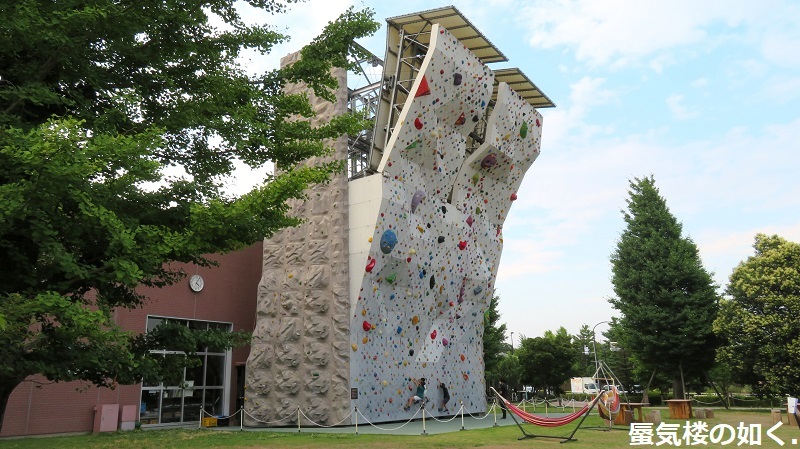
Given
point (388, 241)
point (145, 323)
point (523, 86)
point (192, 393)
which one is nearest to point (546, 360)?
point (523, 86)

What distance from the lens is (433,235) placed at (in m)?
21.5

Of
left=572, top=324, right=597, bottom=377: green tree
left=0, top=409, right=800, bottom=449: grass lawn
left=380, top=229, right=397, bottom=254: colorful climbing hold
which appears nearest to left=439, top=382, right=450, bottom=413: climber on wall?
left=0, top=409, right=800, bottom=449: grass lawn

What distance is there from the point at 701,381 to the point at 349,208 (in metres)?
26.4

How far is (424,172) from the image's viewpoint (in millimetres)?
21062

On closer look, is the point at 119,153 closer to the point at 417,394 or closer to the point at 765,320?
the point at 417,394

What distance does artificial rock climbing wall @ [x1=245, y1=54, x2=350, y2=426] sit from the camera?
1823cm

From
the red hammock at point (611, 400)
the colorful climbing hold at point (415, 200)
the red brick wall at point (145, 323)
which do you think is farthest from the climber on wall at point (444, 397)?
the red brick wall at point (145, 323)

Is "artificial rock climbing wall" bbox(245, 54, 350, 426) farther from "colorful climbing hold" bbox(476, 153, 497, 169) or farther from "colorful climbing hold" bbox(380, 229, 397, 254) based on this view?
"colorful climbing hold" bbox(476, 153, 497, 169)

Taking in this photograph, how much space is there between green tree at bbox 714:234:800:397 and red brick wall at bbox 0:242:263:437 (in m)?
21.7

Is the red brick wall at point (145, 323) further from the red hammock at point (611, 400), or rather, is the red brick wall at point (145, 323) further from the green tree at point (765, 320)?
the green tree at point (765, 320)

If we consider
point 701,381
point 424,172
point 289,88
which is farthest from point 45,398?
point 701,381

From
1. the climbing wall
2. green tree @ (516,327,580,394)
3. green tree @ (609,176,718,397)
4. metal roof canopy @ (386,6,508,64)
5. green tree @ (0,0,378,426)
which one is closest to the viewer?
green tree @ (0,0,378,426)

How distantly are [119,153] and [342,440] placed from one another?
10.1 meters

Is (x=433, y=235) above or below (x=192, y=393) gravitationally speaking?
above
